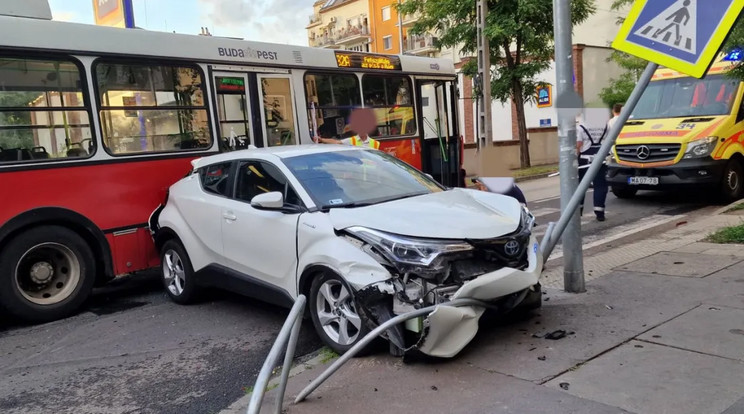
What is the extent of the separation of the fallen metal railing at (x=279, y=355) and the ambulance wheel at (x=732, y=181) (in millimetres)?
9766

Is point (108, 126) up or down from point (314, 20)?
down

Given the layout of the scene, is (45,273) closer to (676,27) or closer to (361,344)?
(361,344)

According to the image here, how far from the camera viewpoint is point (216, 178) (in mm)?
6113

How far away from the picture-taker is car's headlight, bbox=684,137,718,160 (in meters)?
10.4

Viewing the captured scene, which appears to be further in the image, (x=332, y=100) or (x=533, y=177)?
(x=533, y=177)

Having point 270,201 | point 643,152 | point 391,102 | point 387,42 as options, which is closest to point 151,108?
point 270,201

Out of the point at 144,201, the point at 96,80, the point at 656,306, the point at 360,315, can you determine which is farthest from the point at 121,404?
the point at 656,306

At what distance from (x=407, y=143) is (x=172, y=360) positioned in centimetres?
606

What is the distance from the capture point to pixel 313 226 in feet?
15.2

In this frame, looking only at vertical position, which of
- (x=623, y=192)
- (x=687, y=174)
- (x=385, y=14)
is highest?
(x=385, y=14)

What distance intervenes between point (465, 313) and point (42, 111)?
4.74 m

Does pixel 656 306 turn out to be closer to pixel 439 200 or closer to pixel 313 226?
pixel 439 200

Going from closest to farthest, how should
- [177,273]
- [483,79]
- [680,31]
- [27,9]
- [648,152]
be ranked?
1. [680,31]
2. [27,9]
3. [177,273]
4. [648,152]
5. [483,79]

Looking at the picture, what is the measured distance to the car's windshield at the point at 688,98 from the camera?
11.0m
